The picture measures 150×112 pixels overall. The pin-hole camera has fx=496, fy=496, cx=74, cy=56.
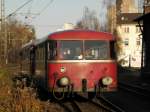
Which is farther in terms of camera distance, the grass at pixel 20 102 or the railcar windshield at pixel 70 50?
the railcar windshield at pixel 70 50

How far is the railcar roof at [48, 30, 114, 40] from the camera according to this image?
16719 mm

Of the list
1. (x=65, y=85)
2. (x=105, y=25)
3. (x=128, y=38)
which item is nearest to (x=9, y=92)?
(x=65, y=85)

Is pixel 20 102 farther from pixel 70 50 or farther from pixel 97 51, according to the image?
pixel 97 51

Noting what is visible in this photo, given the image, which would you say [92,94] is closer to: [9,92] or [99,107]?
[99,107]

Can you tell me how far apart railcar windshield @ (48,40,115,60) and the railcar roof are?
0.34ft

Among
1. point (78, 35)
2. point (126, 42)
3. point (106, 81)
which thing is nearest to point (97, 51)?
point (78, 35)

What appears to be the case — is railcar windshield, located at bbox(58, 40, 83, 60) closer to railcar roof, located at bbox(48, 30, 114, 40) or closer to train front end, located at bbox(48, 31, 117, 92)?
train front end, located at bbox(48, 31, 117, 92)

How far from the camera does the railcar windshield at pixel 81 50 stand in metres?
16.6

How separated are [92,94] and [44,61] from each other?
211cm

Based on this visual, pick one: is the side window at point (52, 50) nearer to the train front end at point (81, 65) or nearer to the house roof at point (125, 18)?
the train front end at point (81, 65)

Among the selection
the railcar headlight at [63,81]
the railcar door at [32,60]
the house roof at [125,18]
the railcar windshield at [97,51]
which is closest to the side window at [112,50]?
the railcar windshield at [97,51]

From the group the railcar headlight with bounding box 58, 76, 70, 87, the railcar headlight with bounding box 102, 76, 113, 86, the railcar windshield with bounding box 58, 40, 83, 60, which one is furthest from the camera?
the railcar windshield with bounding box 58, 40, 83, 60

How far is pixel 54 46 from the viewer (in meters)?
16.7

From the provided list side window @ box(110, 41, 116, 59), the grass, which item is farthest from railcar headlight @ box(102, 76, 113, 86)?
the grass
